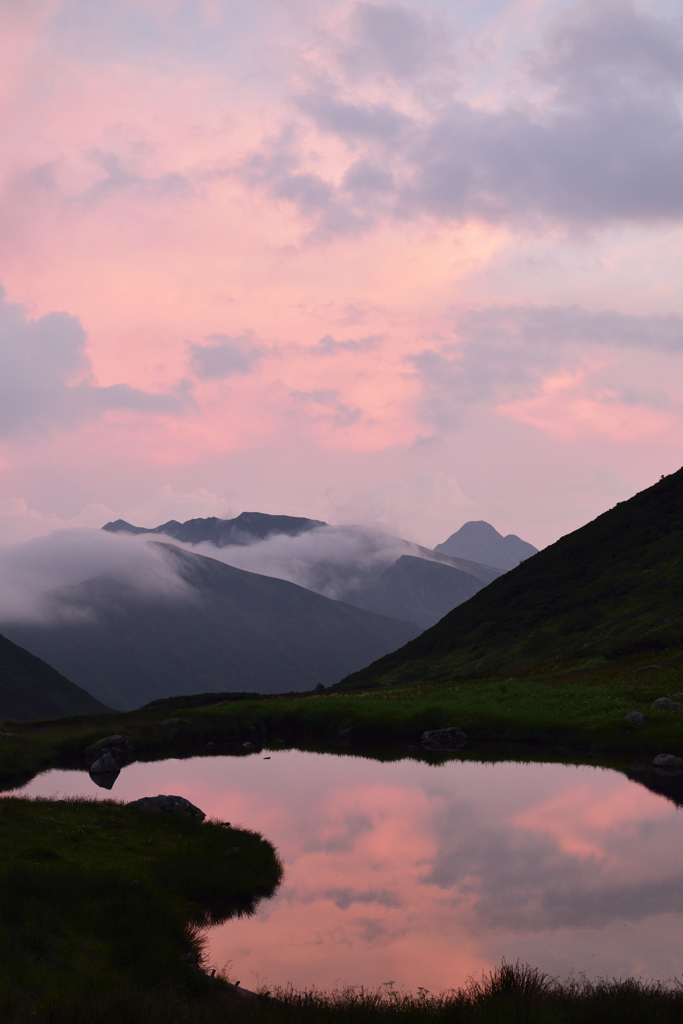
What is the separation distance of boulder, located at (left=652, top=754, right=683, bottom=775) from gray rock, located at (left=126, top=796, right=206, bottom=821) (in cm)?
2502

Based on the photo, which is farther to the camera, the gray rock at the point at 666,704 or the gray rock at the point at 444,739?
the gray rock at the point at 444,739

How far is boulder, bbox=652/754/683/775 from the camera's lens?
130 feet

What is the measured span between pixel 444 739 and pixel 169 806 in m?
26.0

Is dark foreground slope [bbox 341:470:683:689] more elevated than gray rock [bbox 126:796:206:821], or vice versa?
dark foreground slope [bbox 341:470:683:689]

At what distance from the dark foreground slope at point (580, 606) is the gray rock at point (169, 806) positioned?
48692mm

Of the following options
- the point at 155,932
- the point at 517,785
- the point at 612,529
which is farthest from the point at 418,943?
the point at 612,529

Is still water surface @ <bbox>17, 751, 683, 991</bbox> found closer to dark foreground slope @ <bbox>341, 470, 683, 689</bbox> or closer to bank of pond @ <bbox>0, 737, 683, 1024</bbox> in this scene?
bank of pond @ <bbox>0, 737, 683, 1024</bbox>

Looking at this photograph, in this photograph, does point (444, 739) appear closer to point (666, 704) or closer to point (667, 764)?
point (666, 704)

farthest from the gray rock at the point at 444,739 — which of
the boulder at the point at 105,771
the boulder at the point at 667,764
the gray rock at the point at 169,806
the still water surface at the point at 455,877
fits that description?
the gray rock at the point at 169,806

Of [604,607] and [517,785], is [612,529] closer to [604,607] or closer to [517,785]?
[604,607]

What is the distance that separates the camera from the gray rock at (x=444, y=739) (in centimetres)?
5316

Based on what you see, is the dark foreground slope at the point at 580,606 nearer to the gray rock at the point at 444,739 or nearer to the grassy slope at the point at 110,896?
the gray rock at the point at 444,739

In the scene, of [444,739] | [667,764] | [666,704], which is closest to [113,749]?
[444,739]

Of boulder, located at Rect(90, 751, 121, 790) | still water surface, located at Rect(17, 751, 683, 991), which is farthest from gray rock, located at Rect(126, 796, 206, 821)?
boulder, located at Rect(90, 751, 121, 790)
